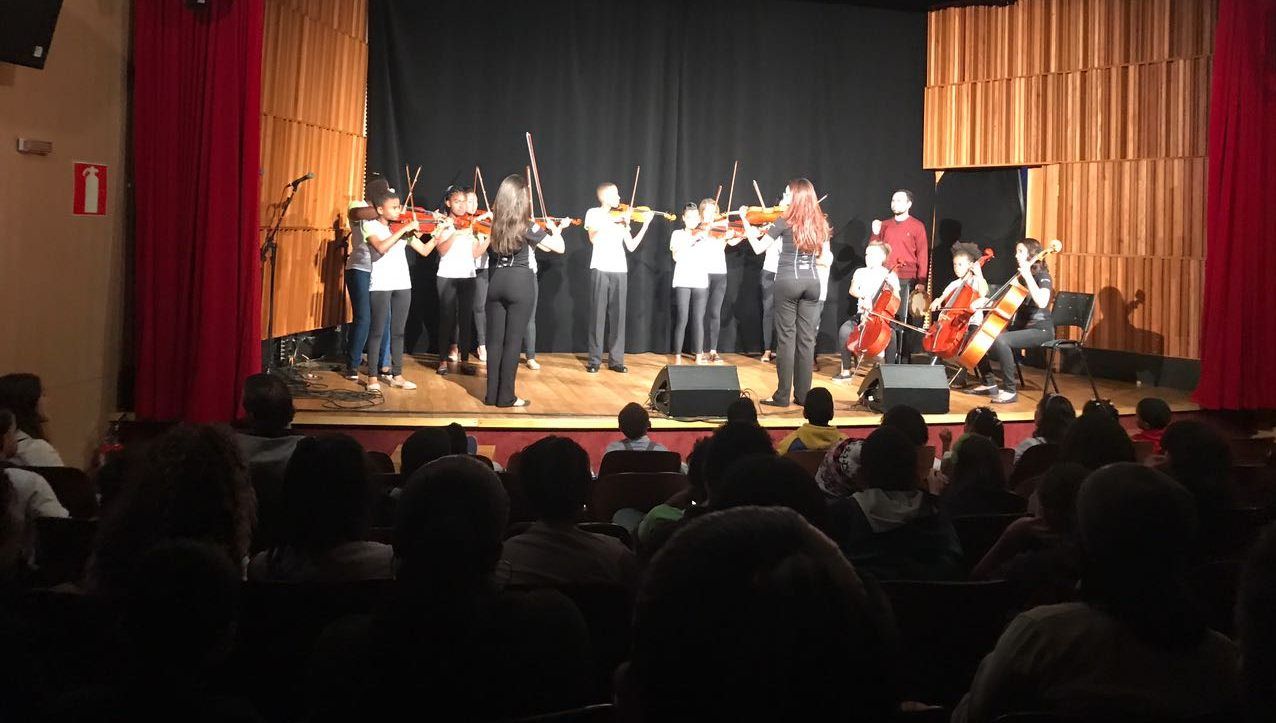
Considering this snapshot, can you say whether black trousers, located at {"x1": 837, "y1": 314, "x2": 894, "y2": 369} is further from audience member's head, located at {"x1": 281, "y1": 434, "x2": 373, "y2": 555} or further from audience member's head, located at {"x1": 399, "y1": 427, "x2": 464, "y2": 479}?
audience member's head, located at {"x1": 281, "y1": 434, "x2": 373, "y2": 555}

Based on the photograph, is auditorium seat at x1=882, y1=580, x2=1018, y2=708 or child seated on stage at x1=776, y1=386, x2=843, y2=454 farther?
child seated on stage at x1=776, y1=386, x2=843, y2=454

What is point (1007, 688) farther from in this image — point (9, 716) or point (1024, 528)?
point (9, 716)

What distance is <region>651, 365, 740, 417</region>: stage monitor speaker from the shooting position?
752 cm

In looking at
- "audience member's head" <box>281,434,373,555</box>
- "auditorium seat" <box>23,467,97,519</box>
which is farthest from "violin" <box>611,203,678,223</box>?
"audience member's head" <box>281,434,373,555</box>

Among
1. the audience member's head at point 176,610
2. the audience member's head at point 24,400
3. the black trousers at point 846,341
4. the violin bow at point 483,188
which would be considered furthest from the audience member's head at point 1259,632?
the violin bow at point 483,188

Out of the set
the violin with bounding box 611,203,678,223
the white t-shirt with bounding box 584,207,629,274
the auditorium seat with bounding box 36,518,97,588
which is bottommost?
the auditorium seat with bounding box 36,518,97,588

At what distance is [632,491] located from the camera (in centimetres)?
414

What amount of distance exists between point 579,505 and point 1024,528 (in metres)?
1.22

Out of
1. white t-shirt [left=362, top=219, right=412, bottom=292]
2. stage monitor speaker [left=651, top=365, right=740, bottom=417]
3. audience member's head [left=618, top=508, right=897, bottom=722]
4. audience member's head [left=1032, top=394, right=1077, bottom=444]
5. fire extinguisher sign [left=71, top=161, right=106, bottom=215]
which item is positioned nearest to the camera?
audience member's head [left=618, top=508, right=897, bottom=722]

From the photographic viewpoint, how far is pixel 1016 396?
29.6 feet

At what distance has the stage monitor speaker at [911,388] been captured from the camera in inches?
311

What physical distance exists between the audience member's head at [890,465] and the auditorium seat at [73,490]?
8.47ft

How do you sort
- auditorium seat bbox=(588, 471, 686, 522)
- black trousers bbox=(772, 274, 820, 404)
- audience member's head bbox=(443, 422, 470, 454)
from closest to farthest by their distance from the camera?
1. auditorium seat bbox=(588, 471, 686, 522)
2. audience member's head bbox=(443, 422, 470, 454)
3. black trousers bbox=(772, 274, 820, 404)

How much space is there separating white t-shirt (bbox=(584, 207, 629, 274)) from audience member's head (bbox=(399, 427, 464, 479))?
18.9 ft
